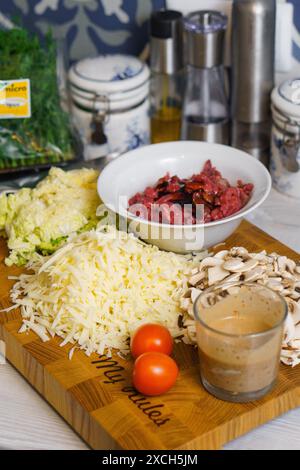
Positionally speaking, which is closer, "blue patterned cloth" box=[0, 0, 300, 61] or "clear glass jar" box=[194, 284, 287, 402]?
"clear glass jar" box=[194, 284, 287, 402]

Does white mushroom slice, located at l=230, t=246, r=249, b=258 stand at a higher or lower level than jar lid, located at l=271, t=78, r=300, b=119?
lower

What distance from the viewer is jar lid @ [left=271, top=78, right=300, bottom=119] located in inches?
80.4

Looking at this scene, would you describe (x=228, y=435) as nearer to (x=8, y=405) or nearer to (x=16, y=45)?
(x=8, y=405)

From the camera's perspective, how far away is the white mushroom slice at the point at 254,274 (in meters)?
1.58

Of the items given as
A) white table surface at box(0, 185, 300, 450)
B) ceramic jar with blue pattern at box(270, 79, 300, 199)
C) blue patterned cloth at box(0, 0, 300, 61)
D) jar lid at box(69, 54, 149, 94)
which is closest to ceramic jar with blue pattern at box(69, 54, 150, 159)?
jar lid at box(69, 54, 149, 94)

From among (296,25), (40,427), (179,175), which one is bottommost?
(40,427)

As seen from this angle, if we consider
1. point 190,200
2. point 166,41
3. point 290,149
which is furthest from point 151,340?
point 166,41

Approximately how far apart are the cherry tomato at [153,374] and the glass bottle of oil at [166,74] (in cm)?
109

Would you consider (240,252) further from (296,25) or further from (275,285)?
(296,25)

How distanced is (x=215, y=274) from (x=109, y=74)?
84 cm

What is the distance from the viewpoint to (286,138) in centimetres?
210

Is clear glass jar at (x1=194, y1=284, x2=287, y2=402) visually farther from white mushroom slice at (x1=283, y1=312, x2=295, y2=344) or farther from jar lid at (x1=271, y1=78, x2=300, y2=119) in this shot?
jar lid at (x1=271, y1=78, x2=300, y2=119)

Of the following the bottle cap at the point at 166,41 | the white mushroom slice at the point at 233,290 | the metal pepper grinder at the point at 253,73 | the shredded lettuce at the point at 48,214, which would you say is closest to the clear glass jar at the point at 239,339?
the white mushroom slice at the point at 233,290

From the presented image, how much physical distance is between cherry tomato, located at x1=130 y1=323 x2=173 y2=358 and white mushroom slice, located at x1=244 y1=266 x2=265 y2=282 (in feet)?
0.63
